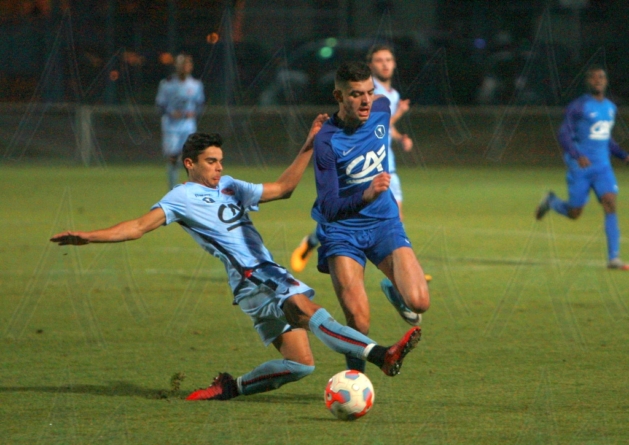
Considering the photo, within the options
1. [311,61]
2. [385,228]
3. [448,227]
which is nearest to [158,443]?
[385,228]

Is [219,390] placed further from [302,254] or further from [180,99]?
[180,99]

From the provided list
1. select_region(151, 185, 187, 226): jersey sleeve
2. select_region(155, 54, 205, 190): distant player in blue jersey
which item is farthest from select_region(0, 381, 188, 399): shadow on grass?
select_region(155, 54, 205, 190): distant player in blue jersey

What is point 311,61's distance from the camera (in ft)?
94.7

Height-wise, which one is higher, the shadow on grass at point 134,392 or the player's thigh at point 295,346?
A: the player's thigh at point 295,346

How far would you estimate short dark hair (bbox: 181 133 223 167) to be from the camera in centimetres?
609

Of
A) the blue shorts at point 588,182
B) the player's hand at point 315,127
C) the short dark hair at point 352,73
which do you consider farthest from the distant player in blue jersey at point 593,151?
the short dark hair at point 352,73

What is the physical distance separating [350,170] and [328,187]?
0.84ft

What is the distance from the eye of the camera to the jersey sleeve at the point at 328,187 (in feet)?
20.2

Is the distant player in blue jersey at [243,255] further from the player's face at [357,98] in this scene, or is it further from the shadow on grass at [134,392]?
the player's face at [357,98]

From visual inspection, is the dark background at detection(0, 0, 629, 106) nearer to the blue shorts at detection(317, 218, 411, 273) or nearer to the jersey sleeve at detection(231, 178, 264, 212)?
the blue shorts at detection(317, 218, 411, 273)

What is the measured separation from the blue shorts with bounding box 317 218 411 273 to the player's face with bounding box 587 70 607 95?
17.9 ft

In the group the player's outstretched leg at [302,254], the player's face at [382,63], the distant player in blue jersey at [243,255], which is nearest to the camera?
the distant player in blue jersey at [243,255]

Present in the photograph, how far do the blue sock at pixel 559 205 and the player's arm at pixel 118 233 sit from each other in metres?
7.00

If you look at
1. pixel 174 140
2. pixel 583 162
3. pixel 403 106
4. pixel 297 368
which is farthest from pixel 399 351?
pixel 174 140
